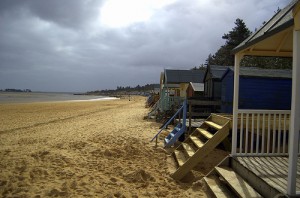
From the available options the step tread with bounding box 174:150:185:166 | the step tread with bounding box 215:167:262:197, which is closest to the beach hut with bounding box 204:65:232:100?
the step tread with bounding box 174:150:185:166

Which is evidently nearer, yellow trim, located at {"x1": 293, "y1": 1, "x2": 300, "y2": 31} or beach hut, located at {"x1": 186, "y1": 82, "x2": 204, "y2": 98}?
yellow trim, located at {"x1": 293, "y1": 1, "x2": 300, "y2": 31}

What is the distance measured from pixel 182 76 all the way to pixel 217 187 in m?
31.4

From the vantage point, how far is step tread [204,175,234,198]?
4875 millimetres

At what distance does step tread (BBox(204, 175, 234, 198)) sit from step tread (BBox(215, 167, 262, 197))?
0.60 feet

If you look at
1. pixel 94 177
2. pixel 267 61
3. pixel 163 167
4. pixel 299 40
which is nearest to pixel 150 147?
pixel 163 167

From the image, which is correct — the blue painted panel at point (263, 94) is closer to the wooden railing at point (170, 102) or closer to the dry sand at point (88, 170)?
the dry sand at point (88, 170)

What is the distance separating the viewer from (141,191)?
18.1 feet

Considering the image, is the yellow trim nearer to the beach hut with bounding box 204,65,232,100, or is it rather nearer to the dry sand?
the dry sand

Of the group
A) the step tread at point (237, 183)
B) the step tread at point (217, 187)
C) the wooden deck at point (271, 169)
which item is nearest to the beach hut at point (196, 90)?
the wooden deck at point (271, 169)

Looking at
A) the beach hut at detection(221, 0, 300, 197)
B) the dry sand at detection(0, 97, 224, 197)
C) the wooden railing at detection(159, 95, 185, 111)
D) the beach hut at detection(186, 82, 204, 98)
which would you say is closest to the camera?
the beach hut at detection(221, 0, 300, 197)

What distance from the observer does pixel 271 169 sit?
198 inches

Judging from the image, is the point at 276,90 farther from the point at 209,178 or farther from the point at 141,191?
the point at 141,191

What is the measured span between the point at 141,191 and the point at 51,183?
1.98 m

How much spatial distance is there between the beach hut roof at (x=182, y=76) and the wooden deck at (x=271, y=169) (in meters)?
29.5
